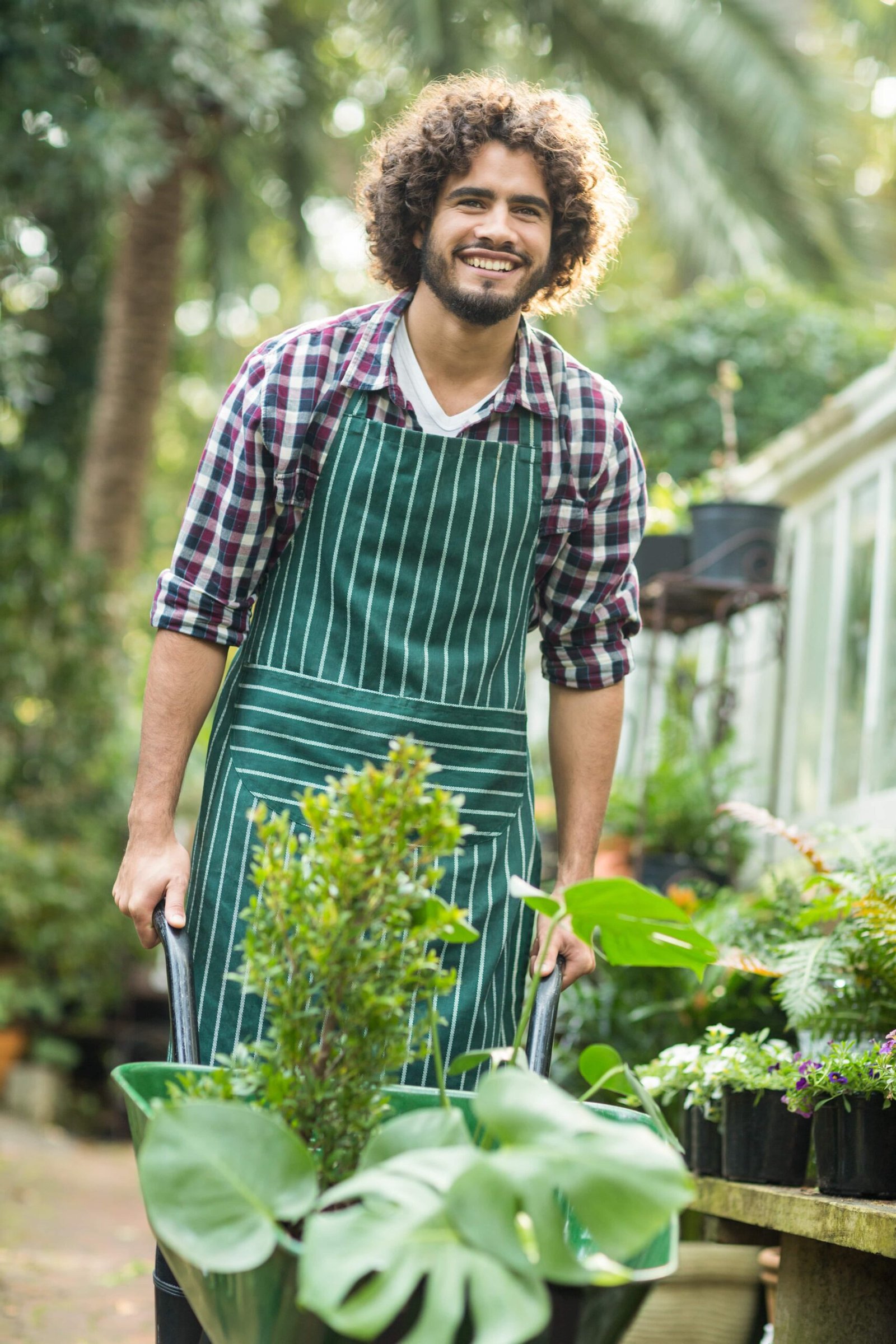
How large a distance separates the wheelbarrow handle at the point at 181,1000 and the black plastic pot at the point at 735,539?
3221 millimetres

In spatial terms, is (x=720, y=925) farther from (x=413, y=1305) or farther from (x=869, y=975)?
(x=413, y=1305)

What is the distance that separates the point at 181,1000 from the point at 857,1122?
3.88 ft

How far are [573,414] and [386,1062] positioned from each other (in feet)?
3.80

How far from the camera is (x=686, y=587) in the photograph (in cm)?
458

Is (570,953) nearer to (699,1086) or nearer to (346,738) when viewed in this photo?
(346,738)

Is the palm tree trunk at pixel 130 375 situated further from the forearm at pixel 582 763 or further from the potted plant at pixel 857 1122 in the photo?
the potted plant at pixel 857 1122

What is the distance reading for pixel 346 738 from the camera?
1876mm

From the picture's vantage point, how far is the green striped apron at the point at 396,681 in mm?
1871

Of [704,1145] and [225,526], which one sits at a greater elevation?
[225,526]

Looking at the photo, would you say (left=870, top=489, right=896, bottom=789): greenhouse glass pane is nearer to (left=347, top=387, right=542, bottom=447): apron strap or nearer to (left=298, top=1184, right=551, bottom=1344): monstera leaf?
(left=347, top=387, right=542, bottom=447): apron strap

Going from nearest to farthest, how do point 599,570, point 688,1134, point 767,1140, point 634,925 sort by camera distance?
point 634,925, point 599,570, point 767,1140, point 688,1134

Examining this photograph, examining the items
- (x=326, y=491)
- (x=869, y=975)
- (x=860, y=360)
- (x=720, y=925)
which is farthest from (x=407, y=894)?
(x=860, y=360)

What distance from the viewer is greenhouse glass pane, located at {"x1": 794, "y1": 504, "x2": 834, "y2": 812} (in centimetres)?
490

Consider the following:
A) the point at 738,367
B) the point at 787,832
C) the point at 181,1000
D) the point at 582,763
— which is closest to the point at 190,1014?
the point at 181,1000
